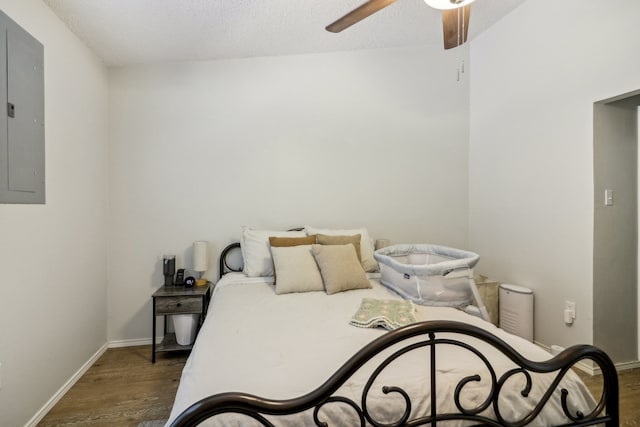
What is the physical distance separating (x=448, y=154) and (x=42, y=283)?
3.55m

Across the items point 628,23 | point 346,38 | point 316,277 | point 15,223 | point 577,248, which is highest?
point 346,38

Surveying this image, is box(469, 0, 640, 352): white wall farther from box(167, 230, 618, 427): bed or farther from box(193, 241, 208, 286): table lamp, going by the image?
box(193, 241, 208, 286): table lamp

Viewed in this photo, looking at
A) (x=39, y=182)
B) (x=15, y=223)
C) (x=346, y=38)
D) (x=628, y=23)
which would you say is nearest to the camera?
(x=15, y=223)

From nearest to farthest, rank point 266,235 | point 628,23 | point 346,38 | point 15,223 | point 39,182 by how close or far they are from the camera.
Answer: point 15,223 → point 39,182 → point 628,23 → point 266,235 → point 346,38

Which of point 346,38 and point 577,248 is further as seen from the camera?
point 346,38

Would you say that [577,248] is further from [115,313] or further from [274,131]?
[115,313]

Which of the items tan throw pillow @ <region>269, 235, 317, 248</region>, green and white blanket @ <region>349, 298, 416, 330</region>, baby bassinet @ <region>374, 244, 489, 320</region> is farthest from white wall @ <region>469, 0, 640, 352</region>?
tan throw pillow @ <region>269, 235, 317, 248</region>

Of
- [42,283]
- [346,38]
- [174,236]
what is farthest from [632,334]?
[42,283]

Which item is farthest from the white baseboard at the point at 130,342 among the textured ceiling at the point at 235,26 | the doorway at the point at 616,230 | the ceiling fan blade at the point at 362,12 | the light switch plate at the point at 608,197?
the light switch plate at the point at 608,197

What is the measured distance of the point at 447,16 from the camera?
5.81ft

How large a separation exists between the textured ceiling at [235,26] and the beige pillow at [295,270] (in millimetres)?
1792

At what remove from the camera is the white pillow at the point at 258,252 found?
267cm

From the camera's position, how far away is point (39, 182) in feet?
6.24

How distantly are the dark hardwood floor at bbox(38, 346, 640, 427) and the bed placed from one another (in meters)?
0.99
